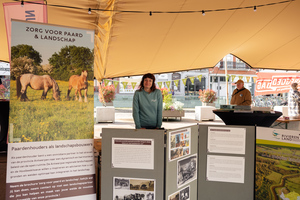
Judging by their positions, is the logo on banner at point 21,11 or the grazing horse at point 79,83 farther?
the logo on banner at point 21,11

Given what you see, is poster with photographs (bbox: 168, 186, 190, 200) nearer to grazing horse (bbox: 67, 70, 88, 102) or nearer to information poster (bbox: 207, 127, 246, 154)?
information poster (bbox: 207, 127, 246, 154)

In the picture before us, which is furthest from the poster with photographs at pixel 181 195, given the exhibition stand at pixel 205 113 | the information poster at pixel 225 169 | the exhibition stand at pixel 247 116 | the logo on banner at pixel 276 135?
the exhibition stand at pixel 205 113

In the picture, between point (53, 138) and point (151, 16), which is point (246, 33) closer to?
point (151, 16)

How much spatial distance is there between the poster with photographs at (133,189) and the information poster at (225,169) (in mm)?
567

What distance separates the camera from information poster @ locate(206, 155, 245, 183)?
191cm

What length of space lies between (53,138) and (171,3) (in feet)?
10.7

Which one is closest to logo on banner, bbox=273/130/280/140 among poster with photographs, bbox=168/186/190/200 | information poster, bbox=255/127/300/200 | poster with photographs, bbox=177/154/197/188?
information poster, bbox=255/127/300/200

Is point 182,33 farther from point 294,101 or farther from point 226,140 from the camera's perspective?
point 226,140

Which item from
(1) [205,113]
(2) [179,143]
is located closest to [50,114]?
(2) [179,143]

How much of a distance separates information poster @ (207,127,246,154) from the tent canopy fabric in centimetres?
262

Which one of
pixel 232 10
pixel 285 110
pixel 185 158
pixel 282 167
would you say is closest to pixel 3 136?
pixel 185 158

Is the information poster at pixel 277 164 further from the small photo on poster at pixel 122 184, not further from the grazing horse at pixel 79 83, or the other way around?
the grazing horse at pixel 79 83

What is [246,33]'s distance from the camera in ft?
19.8

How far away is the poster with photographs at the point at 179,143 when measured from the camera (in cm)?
173
